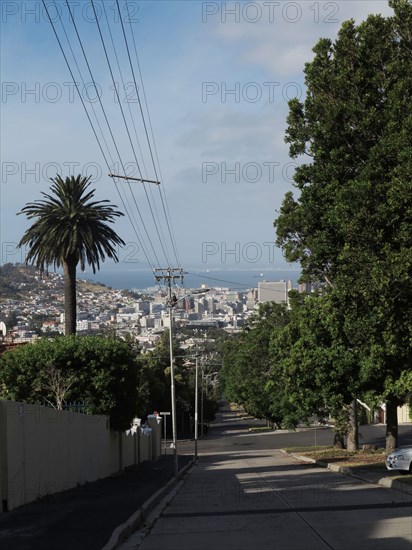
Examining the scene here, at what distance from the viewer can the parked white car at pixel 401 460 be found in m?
27.0

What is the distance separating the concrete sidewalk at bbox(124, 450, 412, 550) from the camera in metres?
13.4

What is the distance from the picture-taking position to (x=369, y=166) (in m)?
23.0

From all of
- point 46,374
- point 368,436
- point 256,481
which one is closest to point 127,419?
point 46,374

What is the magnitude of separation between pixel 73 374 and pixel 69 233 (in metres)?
11.1

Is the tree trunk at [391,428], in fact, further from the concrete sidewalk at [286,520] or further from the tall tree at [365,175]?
the concrete sidewalk at [286,520]

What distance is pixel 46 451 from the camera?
2266 cm

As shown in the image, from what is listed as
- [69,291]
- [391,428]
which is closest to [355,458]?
[391,428]

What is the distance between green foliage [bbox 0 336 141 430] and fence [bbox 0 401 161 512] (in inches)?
97.9

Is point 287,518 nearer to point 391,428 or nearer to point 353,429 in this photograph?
point 391,428

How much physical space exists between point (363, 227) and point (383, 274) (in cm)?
140

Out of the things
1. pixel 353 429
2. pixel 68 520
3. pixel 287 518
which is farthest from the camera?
pixel 353 429

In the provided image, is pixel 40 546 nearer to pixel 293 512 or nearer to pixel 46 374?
pixel 293 512

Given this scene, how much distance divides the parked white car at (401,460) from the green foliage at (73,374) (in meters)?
15.7

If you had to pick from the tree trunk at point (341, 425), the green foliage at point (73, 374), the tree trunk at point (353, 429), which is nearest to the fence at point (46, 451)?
the green foliage at point (73, 374)
